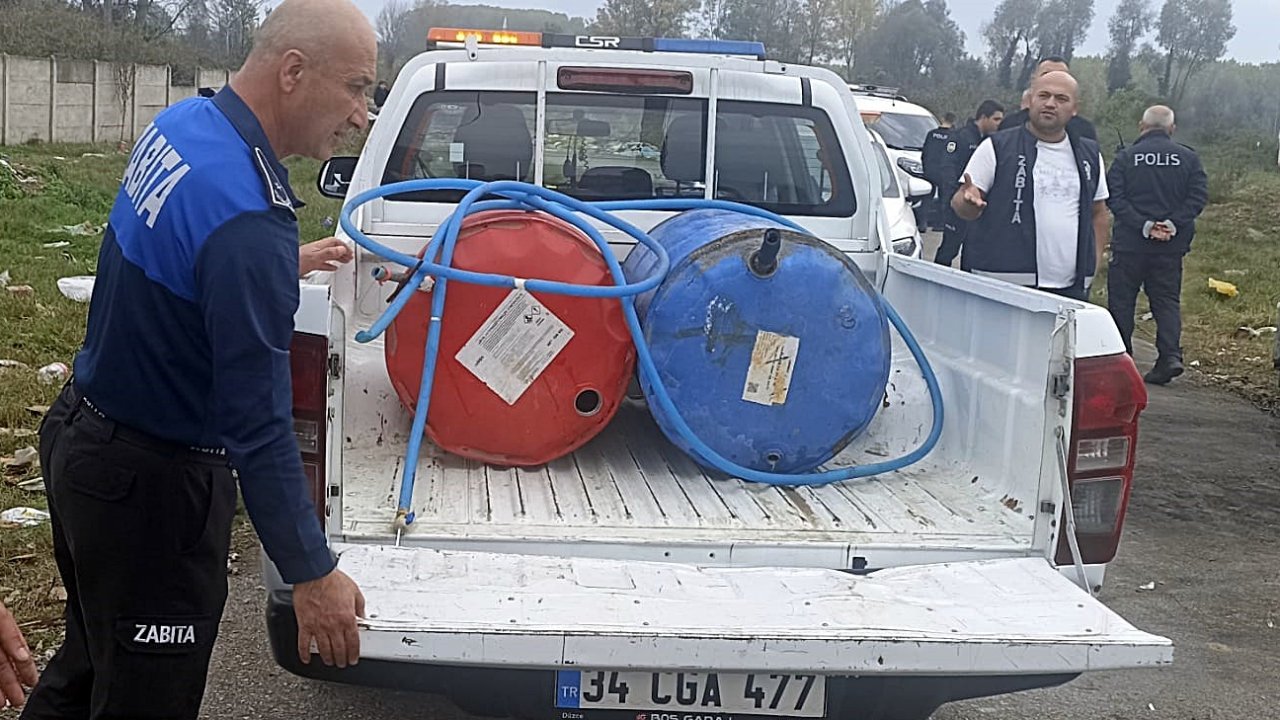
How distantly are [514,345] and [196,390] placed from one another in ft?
4.85

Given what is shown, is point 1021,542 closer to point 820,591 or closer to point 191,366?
point 820,591

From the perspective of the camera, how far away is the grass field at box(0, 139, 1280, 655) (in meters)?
5.20

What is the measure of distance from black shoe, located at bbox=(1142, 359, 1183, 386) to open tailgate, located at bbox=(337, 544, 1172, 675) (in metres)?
6.88

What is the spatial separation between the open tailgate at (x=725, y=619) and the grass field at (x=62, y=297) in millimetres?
2010

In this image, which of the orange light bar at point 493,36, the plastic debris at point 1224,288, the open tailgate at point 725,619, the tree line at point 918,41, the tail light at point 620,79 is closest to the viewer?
the open tailgate at point 725,619

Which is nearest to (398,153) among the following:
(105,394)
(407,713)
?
(407,713)

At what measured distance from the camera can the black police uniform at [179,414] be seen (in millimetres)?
2412

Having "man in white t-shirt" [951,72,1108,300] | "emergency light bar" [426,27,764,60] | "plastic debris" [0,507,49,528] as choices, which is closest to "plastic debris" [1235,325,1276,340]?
"man in white t-shirt" [951,72,1108,300]

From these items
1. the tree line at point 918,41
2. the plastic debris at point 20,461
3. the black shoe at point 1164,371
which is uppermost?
the tree line at point 918,41

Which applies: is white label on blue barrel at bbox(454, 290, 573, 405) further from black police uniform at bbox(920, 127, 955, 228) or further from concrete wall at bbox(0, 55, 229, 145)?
concrete wall at bbox(0, 55, 229, 145)

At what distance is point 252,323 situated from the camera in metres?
2.38

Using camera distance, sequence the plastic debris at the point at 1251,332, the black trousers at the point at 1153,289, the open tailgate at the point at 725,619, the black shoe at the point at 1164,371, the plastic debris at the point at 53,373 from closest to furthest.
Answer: the open tailgate at the point at 725,619 < the plastic debris at the point at 53,373 < the black trousers at the point at 1153,289 < the black shoe at the point at 1164,371 < the plastic debris at the point at 1251,332

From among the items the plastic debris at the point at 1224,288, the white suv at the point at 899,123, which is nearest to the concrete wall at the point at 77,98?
the white suv at the point at 899,123

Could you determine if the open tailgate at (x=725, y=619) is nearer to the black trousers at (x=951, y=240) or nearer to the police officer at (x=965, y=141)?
the black trousers at (x=951, y=240)
